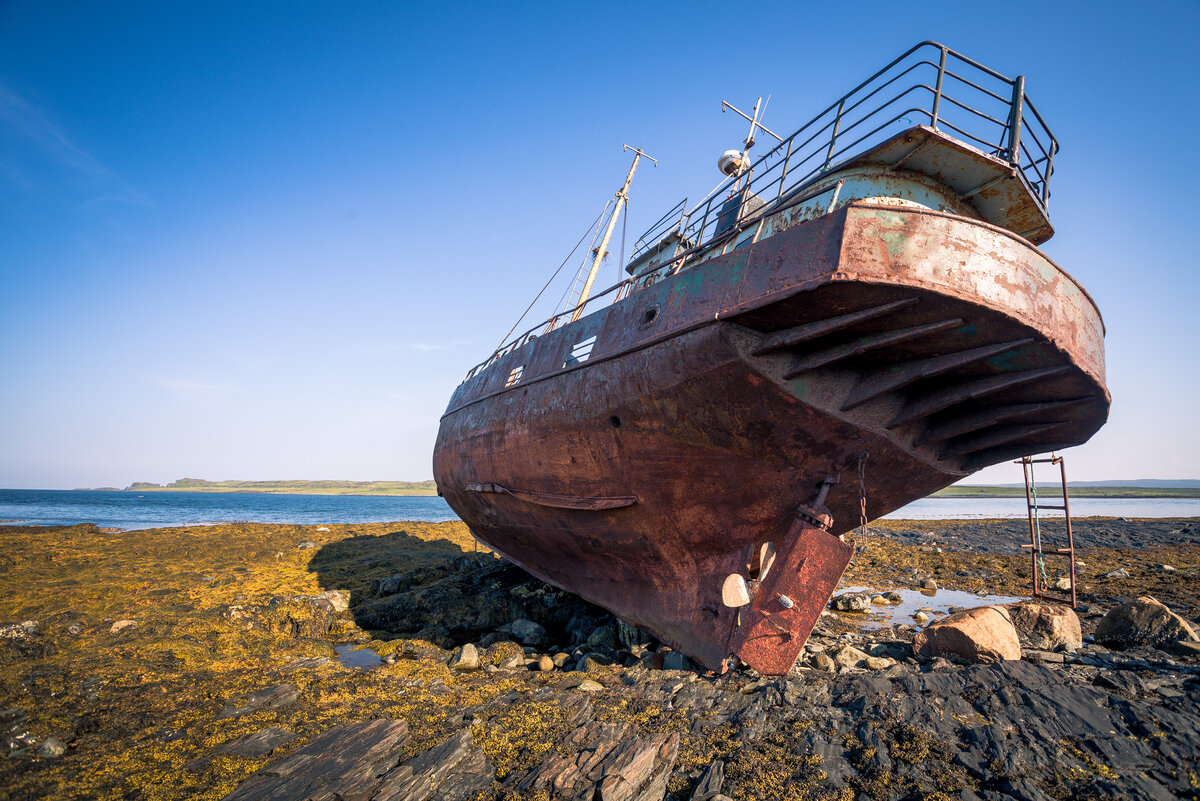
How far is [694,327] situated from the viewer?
476 cm

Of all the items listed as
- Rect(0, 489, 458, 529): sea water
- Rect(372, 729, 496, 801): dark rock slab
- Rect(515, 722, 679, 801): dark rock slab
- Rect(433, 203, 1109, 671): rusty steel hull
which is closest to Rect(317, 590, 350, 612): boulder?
Rect(433, 203, 1109, 671): rusty steel hull

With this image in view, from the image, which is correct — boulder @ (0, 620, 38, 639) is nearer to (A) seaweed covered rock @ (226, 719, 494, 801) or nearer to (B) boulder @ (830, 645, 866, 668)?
(A) seaweed covered rock @ (226, 719, 494, 801)

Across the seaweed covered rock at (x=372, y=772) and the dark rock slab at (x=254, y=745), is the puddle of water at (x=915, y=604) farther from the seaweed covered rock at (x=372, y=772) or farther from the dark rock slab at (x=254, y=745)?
the dark rock slab at (x=254, y=745)

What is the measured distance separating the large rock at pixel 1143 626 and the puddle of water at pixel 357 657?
8.28 metres

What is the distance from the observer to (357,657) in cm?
657

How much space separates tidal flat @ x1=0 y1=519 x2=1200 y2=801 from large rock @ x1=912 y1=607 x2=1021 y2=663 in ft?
0.94

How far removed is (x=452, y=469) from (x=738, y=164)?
839 cm

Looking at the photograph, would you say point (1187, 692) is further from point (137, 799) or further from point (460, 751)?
point (137, 799)

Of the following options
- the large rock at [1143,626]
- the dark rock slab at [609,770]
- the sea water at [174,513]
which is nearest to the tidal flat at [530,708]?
the dark rock slab at [609,770]

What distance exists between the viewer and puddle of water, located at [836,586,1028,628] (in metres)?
8.01

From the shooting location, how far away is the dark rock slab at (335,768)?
10.8ft

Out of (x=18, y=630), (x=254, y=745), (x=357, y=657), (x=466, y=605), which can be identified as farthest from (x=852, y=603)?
(x=18, y=630)

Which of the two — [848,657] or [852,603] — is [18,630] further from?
[852,603]

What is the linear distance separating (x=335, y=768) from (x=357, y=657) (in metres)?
3.31
